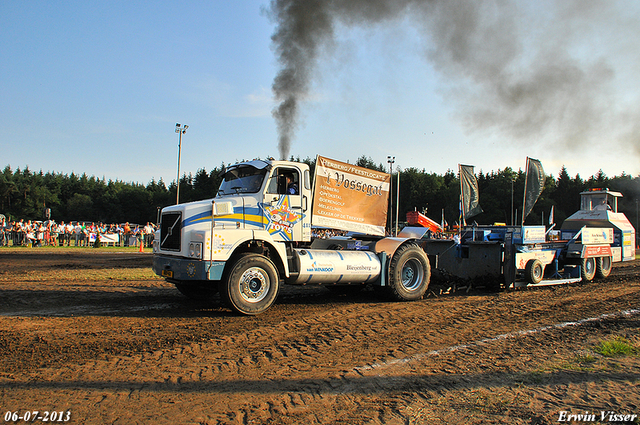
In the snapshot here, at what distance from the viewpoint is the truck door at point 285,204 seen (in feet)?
26.4

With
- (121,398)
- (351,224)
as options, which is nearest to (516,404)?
(121,398)

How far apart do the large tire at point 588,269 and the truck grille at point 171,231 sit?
1116cm

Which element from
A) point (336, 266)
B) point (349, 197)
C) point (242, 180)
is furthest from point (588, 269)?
point (242, 180)

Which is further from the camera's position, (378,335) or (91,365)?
(378,335)

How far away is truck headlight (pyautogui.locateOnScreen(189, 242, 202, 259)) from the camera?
6.85 meters

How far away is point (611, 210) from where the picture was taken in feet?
50.6

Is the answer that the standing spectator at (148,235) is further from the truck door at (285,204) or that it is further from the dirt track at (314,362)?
the truck door at (285,204)

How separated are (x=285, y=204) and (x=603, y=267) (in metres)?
10.9

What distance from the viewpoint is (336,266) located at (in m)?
Answer: 8.16

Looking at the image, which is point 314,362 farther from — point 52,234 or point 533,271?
point 52,234

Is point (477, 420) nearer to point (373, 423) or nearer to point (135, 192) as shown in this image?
point (373, 423)

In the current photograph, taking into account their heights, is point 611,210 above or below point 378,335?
above

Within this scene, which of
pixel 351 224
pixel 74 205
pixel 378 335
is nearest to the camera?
pixel 378 335

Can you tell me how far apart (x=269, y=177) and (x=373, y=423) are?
5.50m
